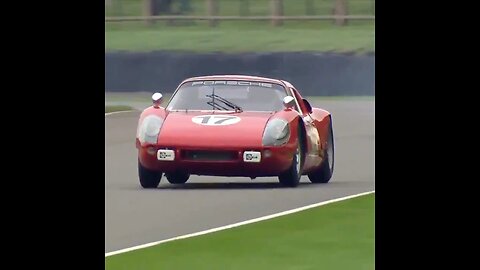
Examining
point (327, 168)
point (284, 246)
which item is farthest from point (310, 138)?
point (284, 246)

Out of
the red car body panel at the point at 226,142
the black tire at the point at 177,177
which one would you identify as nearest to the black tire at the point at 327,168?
the red car body panel at the point at 226,142

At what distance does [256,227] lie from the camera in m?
11.1

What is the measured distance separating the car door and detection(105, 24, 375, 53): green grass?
1.28 ft

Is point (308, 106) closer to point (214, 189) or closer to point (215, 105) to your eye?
point (215, 105)

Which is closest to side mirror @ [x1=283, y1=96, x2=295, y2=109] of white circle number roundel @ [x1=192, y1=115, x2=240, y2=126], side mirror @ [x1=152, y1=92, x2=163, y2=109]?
white circle number roundel @ [x1=192, y1=115, x2=240, y2=126]

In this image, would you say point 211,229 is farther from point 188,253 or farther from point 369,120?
point 369,120

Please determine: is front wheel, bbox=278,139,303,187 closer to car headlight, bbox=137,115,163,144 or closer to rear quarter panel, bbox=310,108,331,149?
rear quarter panel, bbox=310,108,331,149

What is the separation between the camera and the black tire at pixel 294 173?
11406 mm

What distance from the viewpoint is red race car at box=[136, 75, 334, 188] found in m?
11.2

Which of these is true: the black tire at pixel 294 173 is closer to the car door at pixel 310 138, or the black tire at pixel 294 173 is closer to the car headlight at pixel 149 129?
the car door at pixel 310 138

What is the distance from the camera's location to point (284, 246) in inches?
423

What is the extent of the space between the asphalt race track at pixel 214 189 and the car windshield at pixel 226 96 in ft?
0.98

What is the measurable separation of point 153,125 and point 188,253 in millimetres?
1071
